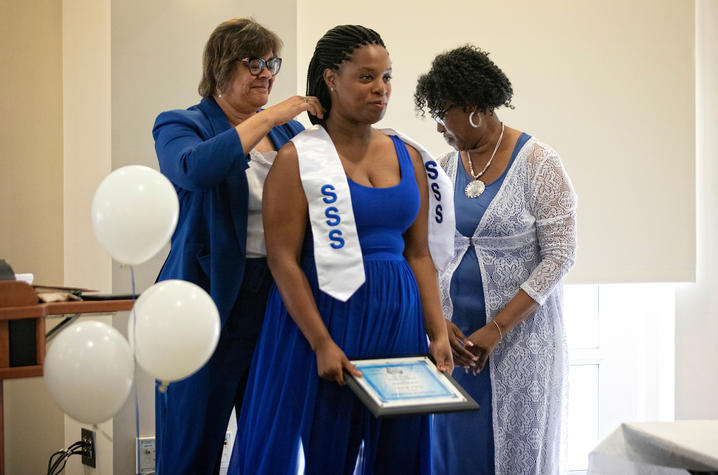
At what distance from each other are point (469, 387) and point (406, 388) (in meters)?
0.79

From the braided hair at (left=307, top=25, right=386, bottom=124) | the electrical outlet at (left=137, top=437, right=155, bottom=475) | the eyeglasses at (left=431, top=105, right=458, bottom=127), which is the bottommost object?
the electrical outlet at (left=137, top=437, right=155, bottom=475)

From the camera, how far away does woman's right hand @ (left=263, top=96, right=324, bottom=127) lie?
182cm

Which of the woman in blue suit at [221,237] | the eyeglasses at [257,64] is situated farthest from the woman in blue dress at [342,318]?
the eyeglasses at [257,64]

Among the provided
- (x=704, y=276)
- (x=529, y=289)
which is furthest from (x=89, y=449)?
(x=704, y=276)

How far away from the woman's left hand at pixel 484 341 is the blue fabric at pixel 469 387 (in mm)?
83

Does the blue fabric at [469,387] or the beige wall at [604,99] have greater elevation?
the beige wall at [604,99]

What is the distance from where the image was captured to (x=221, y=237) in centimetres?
192

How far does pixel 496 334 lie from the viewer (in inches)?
86.7

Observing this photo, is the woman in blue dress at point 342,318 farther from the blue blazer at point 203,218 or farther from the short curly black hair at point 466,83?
the short curly black hair at point 466,83

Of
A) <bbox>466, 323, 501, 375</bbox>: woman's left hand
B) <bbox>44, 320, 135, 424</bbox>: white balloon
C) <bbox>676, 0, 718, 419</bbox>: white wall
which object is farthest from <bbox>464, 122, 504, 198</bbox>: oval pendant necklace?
<bbox>676, 0, 718, 419</bbox>: white wall

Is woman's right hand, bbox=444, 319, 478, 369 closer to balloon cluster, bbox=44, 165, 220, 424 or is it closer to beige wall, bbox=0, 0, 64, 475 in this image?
balloon cluster, bbox=44, 165, 220, 424

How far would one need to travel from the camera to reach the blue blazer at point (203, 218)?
191 cm

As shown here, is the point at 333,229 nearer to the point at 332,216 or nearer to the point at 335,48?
the point at 332,216

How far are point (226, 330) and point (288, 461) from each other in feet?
1.47
